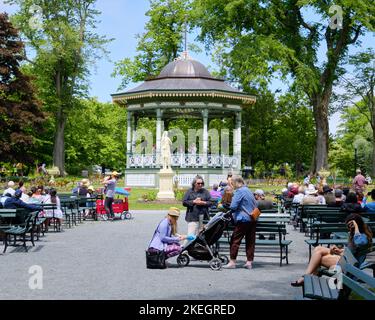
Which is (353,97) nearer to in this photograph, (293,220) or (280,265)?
(293,220)

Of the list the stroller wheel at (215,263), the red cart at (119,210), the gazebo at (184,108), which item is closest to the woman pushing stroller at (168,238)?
the stroller wheel at (215,263)

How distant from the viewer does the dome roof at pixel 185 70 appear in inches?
1745

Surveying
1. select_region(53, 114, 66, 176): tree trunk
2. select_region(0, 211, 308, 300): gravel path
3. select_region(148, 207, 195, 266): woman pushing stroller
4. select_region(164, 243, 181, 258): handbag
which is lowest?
select_region(0, 211, 308, 300): gravel path

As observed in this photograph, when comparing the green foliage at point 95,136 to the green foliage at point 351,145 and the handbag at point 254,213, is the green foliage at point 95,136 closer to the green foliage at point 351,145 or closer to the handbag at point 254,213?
the green foliage at point 351,145

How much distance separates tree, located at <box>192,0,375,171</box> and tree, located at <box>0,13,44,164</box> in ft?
42.9

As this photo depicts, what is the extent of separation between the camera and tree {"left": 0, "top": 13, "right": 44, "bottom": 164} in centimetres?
4444

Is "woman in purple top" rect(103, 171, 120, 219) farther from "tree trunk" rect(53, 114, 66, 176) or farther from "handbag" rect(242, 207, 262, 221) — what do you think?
"tree trunk" rect(53, 114, 66, 176)

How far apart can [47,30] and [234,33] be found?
19305 millimetres

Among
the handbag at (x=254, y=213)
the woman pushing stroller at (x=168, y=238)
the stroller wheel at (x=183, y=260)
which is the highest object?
the handbag at (x=254, y=213)

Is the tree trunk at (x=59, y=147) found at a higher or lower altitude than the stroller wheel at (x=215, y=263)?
higher

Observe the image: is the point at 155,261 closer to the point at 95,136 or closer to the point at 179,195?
the point at 179,195

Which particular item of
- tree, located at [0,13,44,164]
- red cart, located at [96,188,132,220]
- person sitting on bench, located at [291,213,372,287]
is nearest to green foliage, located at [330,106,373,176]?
tree, located at [0,13,44,164]

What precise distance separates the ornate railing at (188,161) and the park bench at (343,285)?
106 ft
